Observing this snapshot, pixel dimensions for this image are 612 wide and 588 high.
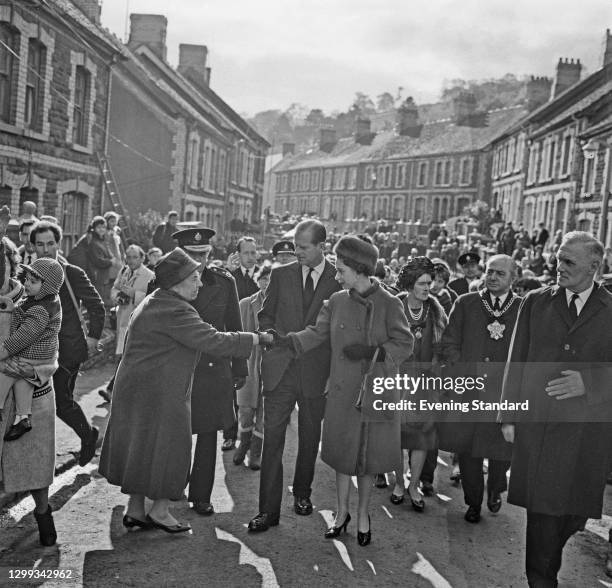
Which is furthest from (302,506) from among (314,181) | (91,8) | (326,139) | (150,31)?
(326,139)

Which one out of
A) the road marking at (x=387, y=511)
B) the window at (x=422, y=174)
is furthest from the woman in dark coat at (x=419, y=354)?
the window at (x=422, y=174)

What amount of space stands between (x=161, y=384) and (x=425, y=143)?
58.2 meters

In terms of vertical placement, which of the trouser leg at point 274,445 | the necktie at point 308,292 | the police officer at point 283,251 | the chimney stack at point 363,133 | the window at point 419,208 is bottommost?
the trouser leg at point 274,445

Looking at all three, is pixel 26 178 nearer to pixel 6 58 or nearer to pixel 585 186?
pixel 6 58

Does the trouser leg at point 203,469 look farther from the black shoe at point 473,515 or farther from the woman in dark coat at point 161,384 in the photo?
the black shoe at point 473,515

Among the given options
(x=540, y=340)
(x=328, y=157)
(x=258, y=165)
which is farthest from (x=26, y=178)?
(x=328, y=157)

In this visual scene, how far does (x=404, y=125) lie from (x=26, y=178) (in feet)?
174

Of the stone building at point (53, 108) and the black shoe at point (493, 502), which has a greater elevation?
the stone building at point (53, 108)

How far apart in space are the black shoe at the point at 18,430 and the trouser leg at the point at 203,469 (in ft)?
4.61

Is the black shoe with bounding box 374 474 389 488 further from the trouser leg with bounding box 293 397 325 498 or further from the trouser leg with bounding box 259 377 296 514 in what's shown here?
the trouser leg with bounding box 259 377 296 514

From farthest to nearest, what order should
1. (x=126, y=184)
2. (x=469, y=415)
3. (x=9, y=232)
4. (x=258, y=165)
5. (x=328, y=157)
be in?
A: (x=328, y=157) → (x=258, y=165) → (x=126, y=184) → (x=9, y=232) → (x=469, y=415)

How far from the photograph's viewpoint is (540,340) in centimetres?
459

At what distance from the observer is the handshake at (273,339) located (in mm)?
5121

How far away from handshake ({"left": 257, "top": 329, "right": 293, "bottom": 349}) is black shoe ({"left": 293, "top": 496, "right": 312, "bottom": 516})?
4.56ft
